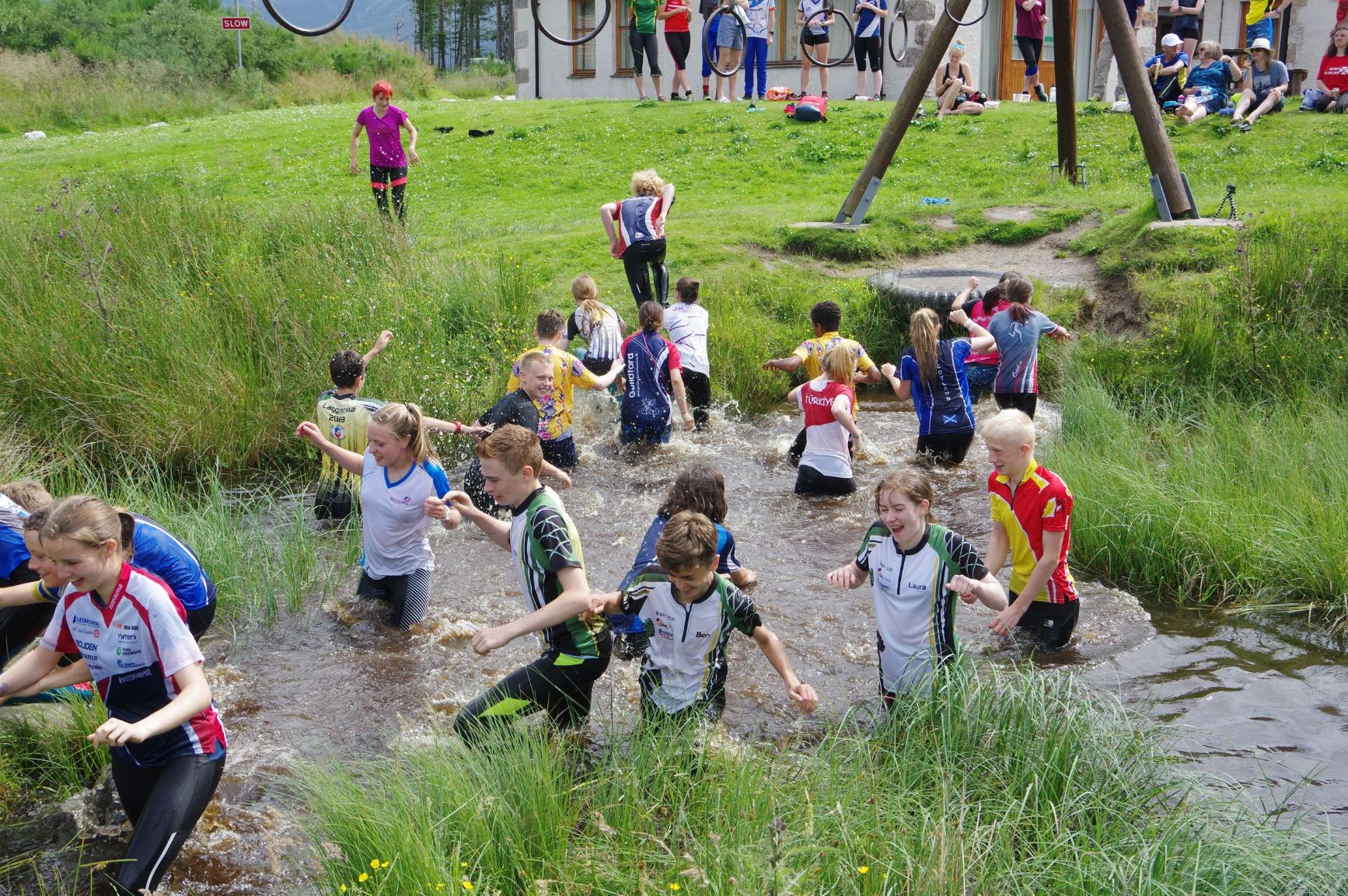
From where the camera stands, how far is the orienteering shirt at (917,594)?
183 inches

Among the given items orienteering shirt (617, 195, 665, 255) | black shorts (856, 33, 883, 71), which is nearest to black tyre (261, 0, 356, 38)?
orienteering shirt (617, 195, 665, 255)

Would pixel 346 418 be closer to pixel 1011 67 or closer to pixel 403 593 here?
pixel 403 593

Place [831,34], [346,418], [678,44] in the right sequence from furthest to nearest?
1. [831,34]
2. [678,44]
3. [346,418]

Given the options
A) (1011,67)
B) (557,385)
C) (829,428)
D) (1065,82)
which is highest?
(1011,67)

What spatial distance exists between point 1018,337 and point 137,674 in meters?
7.02

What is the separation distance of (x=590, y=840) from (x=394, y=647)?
272 cm

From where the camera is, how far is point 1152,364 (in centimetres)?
985

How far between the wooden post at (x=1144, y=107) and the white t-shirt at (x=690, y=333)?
5611 mm

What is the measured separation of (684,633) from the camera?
175 inches

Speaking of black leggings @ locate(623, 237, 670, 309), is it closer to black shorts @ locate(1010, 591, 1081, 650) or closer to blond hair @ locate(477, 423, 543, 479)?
black shorts @ locate(1010, 591, 1081, 650)

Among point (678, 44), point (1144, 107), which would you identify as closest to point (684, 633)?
point (1144, 107)

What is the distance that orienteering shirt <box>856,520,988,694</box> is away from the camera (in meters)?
4.64

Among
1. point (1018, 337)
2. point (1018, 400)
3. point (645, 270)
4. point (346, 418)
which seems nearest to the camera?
point (346, 418)

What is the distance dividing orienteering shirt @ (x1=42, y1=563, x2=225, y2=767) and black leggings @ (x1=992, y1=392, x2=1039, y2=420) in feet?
22.6
